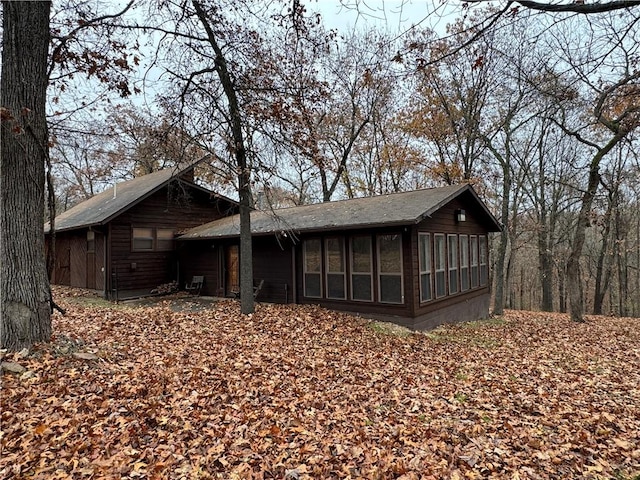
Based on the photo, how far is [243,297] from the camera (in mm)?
9406

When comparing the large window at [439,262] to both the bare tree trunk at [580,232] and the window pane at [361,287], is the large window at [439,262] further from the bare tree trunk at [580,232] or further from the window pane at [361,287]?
the bare tree trunk at [580,232]

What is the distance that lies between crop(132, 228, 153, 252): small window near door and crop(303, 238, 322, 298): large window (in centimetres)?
677

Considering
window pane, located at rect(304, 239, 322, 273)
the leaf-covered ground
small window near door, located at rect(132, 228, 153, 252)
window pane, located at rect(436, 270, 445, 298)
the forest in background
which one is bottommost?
the leaf-covered ground

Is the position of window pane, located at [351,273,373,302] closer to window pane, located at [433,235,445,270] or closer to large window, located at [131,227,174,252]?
window pane, located at [433,235,445,270]

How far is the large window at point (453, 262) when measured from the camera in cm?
1145

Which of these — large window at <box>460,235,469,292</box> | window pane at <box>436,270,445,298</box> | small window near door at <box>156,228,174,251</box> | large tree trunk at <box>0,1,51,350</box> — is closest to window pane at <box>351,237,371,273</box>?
window pane at <box>436,270,445,298</box>

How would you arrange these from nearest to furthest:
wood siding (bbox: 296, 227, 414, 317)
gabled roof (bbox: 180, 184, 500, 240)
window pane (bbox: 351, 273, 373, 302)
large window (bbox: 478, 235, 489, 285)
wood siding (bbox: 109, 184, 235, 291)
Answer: gabled roof (bbox: 180, 184, 500, 240) < wood siding (bbox: 296, 227, 414, 317) < window pane (bbox: 351, 273, 373, 302) < wood siding (bbox: 109, 184, 235, 291) < large window (bbox: 478, 235, 489, 285)

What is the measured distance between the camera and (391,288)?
9.55 metres

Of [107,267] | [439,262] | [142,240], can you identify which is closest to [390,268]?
[439,262]

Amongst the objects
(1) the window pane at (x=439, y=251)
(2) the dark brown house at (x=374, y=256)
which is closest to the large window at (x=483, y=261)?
(2) the dark brown house at (x=374, y=256)

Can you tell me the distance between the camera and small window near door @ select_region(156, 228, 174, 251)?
14.3m

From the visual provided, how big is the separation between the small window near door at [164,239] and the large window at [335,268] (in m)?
7.42

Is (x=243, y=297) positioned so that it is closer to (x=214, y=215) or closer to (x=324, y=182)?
(x=214, y=215)

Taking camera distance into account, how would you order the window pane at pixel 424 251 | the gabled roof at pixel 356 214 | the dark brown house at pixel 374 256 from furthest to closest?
the window pane at pixel 424 251 < the dark brown house at pixel 374 256 < the gabled roof at pixel 356 214
